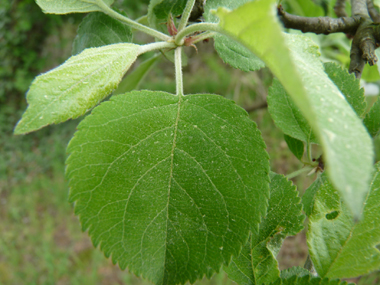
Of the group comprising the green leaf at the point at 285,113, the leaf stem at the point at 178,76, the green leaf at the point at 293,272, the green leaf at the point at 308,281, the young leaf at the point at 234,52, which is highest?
the young leaf at the point at 234,52

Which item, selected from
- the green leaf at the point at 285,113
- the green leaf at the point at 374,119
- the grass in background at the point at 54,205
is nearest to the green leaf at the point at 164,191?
the green leaf at the point at 285,113

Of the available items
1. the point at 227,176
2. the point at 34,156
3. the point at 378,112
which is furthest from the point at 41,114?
the point at 34,156

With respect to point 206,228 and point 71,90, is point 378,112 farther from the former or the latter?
point 71,90

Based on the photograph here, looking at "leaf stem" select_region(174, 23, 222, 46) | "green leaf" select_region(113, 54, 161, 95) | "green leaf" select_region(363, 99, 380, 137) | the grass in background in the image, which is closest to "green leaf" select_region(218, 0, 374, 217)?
"leaf stem" select_region(174, 23, 222, 46)

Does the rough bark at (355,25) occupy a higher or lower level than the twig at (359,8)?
lower

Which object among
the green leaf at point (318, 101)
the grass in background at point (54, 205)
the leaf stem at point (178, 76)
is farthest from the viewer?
the grass in background at point (54, 205)

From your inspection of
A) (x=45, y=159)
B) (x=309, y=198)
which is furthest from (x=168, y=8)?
(x=45, y=159)

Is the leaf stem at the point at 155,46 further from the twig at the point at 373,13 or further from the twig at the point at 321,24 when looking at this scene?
the twig at the point at 373,13
